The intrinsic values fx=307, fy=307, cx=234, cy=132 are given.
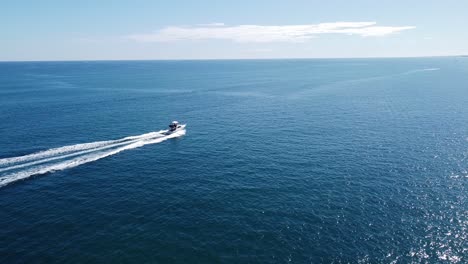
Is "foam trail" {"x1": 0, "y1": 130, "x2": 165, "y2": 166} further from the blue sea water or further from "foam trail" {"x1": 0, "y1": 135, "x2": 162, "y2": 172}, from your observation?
"foam trail" {"x1": 0, "y1": 135, "x2": 162, "y2": 172}

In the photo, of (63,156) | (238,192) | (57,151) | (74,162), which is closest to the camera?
(238,192)

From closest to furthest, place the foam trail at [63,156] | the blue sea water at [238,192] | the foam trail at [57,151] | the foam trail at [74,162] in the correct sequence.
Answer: the blue sea water at [238,192]
the foam trail at [74,162]
the foam trail at [63,156]
the foam trail at [57,151]

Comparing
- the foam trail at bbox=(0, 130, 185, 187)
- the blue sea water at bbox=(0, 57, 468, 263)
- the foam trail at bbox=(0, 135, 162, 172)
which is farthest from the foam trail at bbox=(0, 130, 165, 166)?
the foam trail at bbox=(0, 130, 185, 187)

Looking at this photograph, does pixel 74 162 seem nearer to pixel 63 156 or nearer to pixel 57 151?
pixel 63 156

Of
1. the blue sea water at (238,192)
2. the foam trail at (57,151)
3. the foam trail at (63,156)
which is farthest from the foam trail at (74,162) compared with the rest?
the foam trail at (57,151)

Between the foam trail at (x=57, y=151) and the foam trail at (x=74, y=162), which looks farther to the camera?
the foam trail at (x=57, y=151)

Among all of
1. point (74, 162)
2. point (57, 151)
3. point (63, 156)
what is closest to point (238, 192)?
point (74, 162)

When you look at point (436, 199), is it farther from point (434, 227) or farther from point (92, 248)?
point (92, 248)

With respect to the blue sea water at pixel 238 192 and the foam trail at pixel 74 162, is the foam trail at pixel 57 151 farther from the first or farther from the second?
the foam trail at pixel 74 162

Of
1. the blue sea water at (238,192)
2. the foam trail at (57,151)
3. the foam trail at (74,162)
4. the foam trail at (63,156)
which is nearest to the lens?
the blue sea water at (238,192)

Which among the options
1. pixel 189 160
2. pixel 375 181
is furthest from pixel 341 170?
pixel 189 160

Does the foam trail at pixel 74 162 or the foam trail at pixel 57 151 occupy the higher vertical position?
the foam trail at pixel 57 151

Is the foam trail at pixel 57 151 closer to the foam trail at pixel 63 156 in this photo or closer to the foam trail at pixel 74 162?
the foam trail at pixel 63 156
